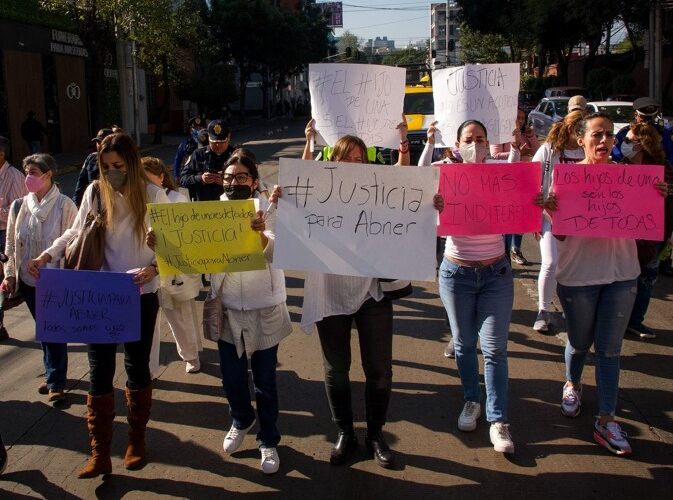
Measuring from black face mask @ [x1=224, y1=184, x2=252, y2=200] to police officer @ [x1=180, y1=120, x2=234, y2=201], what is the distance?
2.24 meters

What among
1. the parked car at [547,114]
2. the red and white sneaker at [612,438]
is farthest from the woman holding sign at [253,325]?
the parked car at [547,114]

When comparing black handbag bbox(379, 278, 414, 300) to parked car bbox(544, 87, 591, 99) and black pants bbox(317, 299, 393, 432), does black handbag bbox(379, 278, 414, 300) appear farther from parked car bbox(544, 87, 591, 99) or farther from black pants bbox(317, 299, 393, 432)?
parked car bbox(544, 87, 591, 99)

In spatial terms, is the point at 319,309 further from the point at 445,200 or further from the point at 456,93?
the point at 456,93

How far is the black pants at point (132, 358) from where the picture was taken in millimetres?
3766

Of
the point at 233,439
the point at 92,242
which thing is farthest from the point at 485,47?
the point at 92,242

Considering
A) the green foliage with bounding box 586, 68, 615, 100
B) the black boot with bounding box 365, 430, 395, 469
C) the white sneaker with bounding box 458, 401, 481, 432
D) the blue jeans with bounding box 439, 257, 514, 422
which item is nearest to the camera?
the black boot with bounding box 365, 430, 395, 469

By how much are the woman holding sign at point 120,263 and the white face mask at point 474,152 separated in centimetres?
175

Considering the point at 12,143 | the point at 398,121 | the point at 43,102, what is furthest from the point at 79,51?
the point at 398,121

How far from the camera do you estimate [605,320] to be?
4.05m

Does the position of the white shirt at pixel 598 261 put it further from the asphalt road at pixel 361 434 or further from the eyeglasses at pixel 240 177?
the eyeglasses at pixel 240 177

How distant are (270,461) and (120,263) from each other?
133 centimetres

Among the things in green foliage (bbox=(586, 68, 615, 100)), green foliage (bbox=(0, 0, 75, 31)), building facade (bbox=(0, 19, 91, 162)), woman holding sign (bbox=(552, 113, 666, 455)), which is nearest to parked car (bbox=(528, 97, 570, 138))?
green foliage (bbox=(586, 68, 615, 100))

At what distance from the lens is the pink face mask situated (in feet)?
→ 15.1

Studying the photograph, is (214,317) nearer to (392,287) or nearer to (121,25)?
(392,287)
